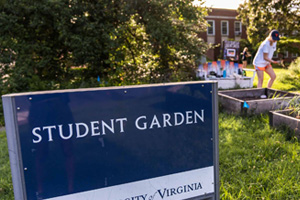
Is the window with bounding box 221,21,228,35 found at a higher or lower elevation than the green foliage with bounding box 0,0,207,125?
higher

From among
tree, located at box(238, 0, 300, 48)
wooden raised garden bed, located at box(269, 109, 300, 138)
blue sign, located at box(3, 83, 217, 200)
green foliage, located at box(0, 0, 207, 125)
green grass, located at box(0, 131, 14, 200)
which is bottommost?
green grass, located at box(0, 131, 14, 200)

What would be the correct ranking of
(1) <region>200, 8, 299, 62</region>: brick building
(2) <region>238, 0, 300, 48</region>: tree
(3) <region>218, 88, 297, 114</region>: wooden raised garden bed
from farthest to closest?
(1) <region>200, 8, 299, 62</region>: brick building → (2) <region>238, 0, 300, 48</region>: tree → (3) <region>218, 88, 297, 114</region>: wooden raised garden bed

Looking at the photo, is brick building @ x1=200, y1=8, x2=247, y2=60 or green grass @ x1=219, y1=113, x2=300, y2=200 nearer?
green grass @ x1=219, y1=113, x2=300, y2=200

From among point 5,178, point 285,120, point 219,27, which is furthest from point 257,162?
point 219,27

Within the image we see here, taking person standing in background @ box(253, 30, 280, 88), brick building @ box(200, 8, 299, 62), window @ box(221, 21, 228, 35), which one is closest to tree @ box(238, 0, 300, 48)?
brick building @ box(200, 8, 299, 62)

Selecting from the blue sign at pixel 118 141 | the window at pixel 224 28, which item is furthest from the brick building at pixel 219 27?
the blue sign at pixel 118 141

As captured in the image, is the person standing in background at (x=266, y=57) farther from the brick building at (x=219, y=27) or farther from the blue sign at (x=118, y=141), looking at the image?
the brick building at (x=219, y=27)

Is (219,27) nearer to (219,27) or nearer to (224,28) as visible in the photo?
(219,27)

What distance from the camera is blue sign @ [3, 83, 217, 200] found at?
1.51 m

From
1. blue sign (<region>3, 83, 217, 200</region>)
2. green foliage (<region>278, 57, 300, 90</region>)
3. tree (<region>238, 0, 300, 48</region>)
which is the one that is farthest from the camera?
tree (<region>238, 0, 300, 48</region>)

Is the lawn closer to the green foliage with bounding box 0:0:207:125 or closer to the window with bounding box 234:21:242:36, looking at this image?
the green foliage with bounding box 0:0:207:125

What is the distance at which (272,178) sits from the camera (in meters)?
3.01

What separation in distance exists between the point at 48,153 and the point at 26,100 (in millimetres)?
307

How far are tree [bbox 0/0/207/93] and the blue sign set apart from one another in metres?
6.47
